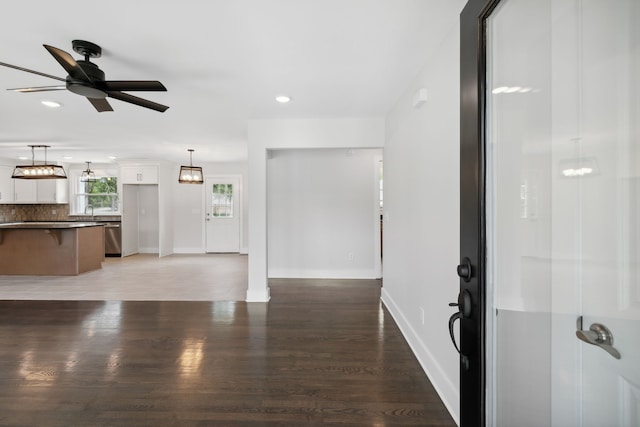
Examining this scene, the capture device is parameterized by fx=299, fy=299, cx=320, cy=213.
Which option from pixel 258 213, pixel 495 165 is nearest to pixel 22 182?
pixel 258 213

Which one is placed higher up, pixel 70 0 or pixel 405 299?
pixel 70 0

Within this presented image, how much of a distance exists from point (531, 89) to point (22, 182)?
32.8 ft

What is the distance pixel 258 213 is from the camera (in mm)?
3826

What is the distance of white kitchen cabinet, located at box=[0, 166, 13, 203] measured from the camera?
6.91 m

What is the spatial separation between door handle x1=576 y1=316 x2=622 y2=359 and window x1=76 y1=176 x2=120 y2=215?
9081 millimetres

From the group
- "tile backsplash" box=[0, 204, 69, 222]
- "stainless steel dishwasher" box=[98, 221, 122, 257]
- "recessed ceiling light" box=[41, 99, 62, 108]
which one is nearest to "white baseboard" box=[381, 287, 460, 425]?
"recessed ceiling light" box=[41, 99, 62, 108]

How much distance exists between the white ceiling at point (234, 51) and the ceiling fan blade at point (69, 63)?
0.73ft

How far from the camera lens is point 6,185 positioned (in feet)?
23.0

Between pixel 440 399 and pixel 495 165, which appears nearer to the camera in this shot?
pixel 495 165

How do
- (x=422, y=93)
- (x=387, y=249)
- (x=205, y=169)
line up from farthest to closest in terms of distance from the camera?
(x=205, y=169) → (x=387, y=249) → (x=422, y=93)

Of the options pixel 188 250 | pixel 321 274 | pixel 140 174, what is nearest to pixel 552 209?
pixel 321 274

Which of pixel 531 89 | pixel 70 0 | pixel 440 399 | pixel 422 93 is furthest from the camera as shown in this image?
pixel 422 93

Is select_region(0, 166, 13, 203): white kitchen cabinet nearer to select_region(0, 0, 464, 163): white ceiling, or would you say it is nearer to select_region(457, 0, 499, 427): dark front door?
select_region(0, 0, 464, 163): white ceiling

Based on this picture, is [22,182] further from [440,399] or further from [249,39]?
[440,399]
